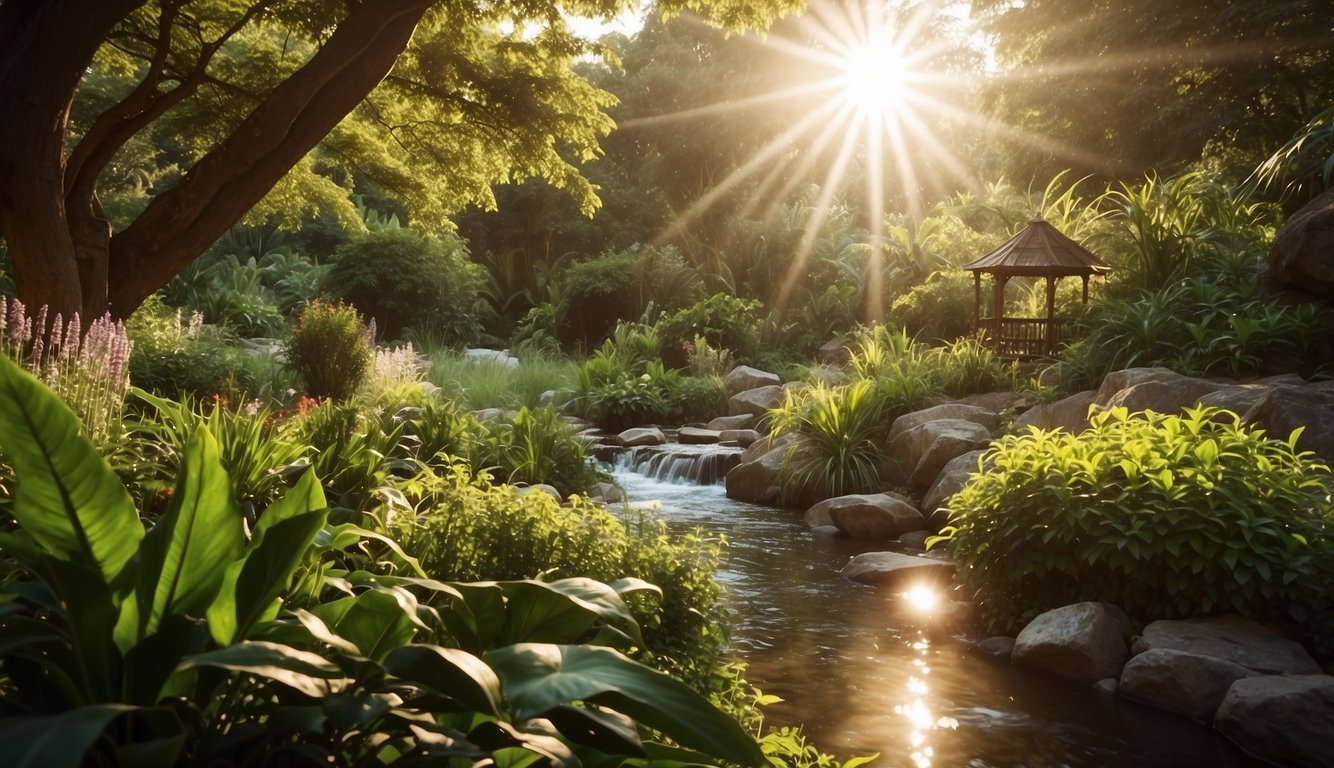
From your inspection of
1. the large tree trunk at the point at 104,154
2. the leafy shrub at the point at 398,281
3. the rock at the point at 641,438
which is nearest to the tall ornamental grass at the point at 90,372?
the large tree trunk at the point at 104,154

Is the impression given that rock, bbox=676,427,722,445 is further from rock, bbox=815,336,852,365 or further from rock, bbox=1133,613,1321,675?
rock, bbox=1133,613,1321,675

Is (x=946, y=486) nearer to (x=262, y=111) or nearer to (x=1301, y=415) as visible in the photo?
(x=1301, y=415)

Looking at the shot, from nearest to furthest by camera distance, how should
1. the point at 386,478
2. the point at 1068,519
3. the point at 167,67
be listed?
the point at 386,478 → the point at 1068,519 → the point at 167,67

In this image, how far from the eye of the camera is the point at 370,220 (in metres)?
23.2

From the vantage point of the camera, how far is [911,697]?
4840 millimetres

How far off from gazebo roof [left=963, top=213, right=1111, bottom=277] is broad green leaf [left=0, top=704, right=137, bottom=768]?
418 inches

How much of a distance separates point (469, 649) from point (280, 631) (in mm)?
403

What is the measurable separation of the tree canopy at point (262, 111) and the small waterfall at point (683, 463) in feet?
11.0

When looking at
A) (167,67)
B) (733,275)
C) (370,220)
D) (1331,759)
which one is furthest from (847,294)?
(1331,759)

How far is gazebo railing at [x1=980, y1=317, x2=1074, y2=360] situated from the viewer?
37.1 feet

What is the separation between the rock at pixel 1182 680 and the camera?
457cm

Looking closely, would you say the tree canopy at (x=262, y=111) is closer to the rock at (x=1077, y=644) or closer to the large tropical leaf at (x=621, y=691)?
the rock at (x=1077, y=644)

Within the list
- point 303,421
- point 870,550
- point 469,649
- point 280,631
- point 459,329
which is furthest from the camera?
point 459,329

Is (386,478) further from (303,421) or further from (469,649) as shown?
(469,649)
